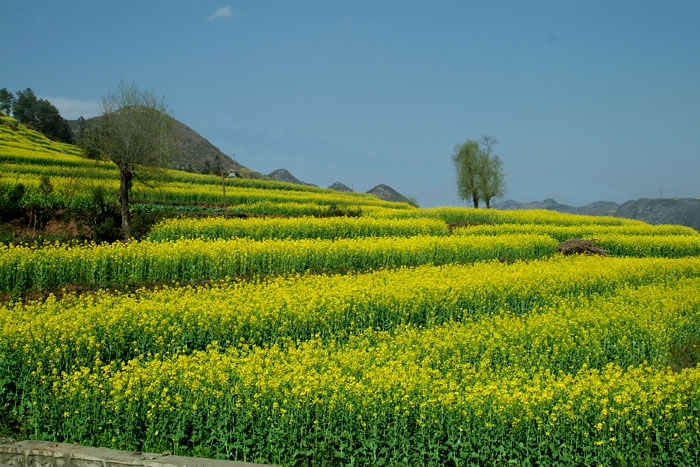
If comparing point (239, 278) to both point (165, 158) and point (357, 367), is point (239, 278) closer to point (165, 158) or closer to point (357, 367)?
point (357, 367)

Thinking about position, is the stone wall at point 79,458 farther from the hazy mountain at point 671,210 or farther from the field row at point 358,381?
the hazy mountain at point 671,210

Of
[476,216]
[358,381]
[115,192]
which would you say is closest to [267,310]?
[358,381]

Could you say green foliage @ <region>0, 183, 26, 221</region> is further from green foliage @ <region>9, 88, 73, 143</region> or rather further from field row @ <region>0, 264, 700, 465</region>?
green foliage @ <region>9, 88, 73, 143</region>

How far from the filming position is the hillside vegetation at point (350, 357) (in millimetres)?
7066

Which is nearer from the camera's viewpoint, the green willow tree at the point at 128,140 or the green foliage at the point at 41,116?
the green willow tree at the point at 128,140

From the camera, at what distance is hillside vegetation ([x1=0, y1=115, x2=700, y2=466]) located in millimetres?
7066

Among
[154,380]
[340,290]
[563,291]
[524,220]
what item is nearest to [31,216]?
[340,290]

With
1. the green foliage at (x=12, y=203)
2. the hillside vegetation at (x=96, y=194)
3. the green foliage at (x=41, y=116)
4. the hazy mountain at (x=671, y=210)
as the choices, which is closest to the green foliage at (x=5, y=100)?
the green foliage at (x=41, y=116)

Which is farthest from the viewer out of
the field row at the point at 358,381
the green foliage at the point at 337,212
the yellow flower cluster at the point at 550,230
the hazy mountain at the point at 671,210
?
the hazy mountain at the point at 671,210

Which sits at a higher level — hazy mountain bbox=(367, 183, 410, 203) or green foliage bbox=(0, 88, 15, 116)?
green foliage bbox=(0, 88, 15, 116)

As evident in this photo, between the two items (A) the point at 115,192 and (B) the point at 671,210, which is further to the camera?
(B) the point at 671,210

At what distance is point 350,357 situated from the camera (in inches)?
360

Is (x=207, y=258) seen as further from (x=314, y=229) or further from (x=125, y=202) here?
(x=314, y=229)

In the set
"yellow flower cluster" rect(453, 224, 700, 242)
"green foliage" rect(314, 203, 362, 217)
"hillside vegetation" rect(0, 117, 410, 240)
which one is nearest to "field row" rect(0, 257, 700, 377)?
"yellow flower cluster" rect(453, 224, 700, 242)
